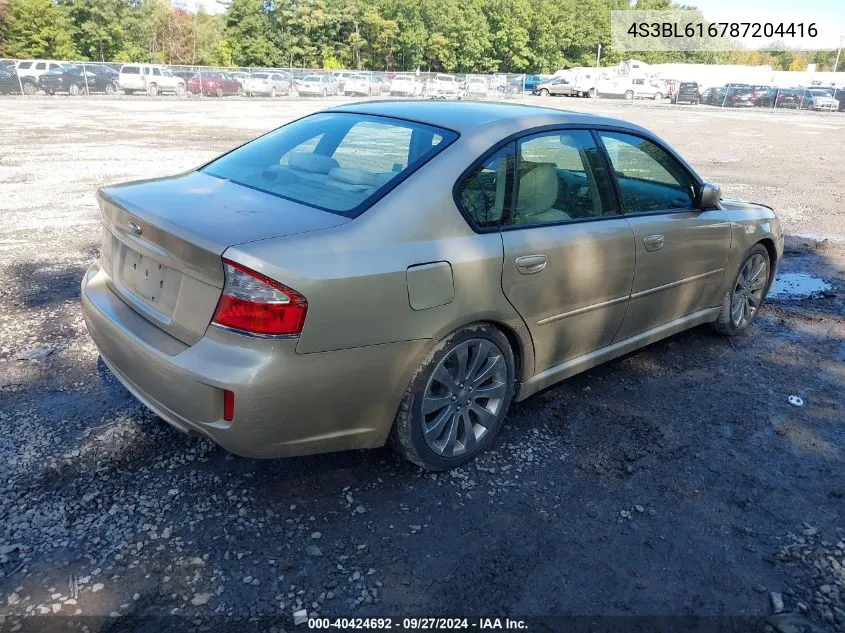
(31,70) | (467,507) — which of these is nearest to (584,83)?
(31,70)

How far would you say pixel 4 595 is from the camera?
228 cm

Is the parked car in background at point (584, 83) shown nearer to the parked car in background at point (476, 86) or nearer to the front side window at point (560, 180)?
the parked car in background at point (476, 86)

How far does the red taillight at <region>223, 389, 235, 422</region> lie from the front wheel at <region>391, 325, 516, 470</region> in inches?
28.7

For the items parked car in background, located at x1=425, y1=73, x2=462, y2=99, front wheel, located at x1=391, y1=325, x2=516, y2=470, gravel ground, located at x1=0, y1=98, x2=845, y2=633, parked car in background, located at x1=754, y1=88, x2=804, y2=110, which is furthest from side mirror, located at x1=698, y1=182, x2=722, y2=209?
parked car in background, located at x1=425, y1=73, x2=462, y2=99

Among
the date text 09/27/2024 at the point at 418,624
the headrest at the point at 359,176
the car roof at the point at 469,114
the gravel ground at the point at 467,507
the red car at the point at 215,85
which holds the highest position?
the red car at the point at 215,85

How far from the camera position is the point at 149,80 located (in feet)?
117

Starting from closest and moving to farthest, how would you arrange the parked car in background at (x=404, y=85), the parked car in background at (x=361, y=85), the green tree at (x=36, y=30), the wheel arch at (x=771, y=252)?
1. the wheel arch at (x=771, y=252)
2. the parked car in background at (x=361, y=85)
3. the parked car in background at (x=404, y=85)
4. the green tree at (x=36, y=30)

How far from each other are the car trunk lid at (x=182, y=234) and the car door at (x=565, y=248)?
94 cm

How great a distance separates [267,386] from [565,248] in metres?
1.63

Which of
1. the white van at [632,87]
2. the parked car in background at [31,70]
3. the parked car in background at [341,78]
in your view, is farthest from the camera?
the white van at [632,87]

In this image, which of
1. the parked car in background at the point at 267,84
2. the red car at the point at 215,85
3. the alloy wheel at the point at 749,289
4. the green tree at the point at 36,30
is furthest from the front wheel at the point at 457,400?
the green tree at the point at 36,30

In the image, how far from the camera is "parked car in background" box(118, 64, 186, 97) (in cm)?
3488

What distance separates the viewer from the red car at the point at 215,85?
124ft

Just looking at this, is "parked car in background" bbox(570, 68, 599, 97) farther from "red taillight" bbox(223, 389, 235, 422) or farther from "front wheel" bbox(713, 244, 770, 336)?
"red taillight" bbox(223, 389, 235, 422)
